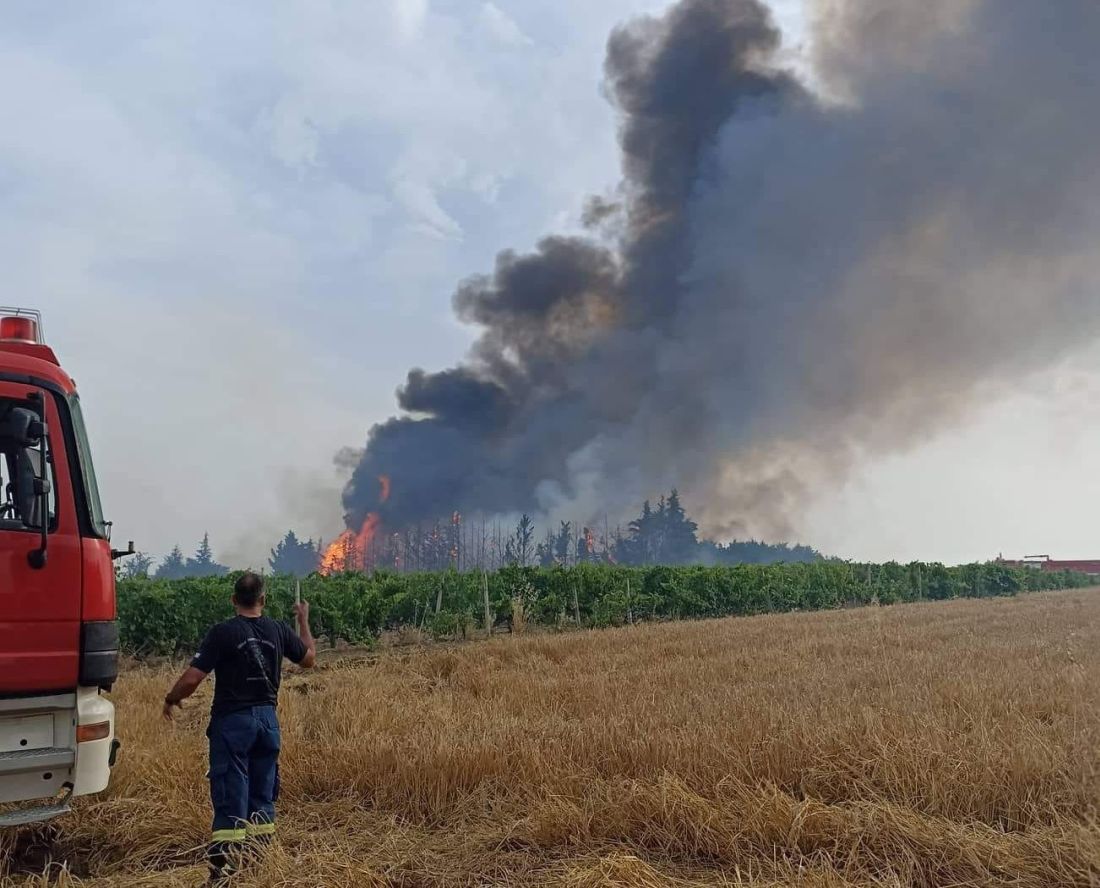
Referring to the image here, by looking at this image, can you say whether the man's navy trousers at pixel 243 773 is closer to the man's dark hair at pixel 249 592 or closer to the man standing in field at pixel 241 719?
the man standing in field at pixel 241 719

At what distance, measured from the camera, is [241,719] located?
429cm

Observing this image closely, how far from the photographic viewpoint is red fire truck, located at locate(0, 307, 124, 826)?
3865 mm

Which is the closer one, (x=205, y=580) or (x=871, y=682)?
(x=871, y=682)

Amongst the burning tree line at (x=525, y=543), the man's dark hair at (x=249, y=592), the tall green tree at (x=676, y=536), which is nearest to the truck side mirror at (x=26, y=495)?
the man's dark hair at (x=249, y=592)

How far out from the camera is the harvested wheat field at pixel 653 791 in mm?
3805

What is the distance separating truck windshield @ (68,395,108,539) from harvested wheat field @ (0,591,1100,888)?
1804 millimetres

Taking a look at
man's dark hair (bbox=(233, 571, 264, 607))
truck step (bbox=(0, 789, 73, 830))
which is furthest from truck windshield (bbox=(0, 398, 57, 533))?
truck step (bbox=(0, 789, 73, 830))

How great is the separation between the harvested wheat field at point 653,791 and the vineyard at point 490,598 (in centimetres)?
837

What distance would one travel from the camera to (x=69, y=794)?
3.98 m

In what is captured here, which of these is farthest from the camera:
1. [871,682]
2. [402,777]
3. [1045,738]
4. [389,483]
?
[389,483]

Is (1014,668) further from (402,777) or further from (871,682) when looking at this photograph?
(402,777)

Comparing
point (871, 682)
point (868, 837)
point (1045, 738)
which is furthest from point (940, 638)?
point (868, 837)

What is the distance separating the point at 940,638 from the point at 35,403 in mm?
13868

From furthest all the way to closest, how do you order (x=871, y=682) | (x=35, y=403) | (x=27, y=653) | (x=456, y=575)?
(x=456, y=575) < (x=871, y=682) < (x=35, y=403) < (x=27, y=653)
